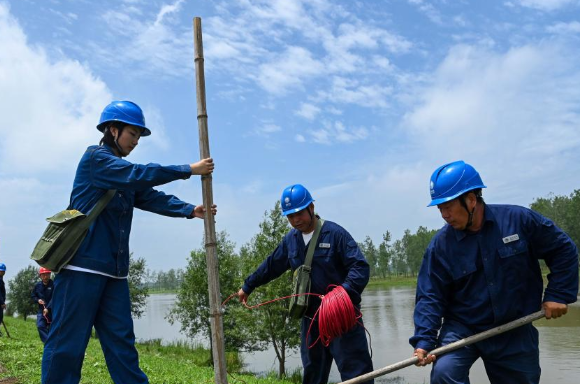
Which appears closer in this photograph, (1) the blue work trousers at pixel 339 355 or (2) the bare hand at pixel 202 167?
(2) the bare hand at pixel 202 167

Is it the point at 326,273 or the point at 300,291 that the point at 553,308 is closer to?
the point at 326,273

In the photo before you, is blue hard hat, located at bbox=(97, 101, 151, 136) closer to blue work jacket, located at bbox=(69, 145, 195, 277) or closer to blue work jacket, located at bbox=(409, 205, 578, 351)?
blue work jacket, located at bbox=(69, 145, 195, 277)

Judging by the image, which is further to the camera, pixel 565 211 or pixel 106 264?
pixel 565 211

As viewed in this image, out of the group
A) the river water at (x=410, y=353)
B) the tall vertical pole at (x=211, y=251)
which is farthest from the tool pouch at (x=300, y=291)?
the river water at (x=410, y=353)

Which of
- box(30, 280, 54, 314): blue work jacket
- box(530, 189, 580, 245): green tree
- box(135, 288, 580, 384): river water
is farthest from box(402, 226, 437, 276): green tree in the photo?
box(30, 280, 54, 314): blue work jacket

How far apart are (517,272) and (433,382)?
92 centimetres

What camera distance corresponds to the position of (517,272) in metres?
3.43

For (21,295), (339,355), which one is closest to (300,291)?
(339,355)

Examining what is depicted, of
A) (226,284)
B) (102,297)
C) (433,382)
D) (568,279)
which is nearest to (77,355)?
(102,297)

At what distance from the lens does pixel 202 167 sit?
11.7 feet

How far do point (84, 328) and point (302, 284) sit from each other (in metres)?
1.92

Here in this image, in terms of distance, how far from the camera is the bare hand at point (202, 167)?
11.7 ft

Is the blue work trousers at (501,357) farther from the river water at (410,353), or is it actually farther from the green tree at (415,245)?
the green tree at (415,245)

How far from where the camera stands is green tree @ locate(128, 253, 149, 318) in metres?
32.8
